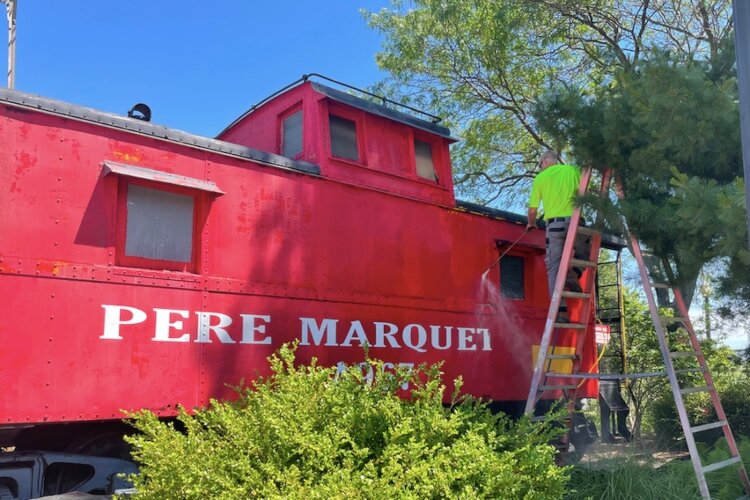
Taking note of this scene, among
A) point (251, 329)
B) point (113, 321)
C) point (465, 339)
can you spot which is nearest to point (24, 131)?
point (113, 321)

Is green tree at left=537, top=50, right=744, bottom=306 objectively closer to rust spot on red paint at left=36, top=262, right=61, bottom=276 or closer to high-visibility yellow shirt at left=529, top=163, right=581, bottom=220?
high-visibility yellow shirt at left=529, top=163, right=581, bottom=220

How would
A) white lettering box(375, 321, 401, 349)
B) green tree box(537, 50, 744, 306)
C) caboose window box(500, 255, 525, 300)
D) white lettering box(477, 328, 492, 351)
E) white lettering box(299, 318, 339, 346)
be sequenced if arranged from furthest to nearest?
1. caboose window box(500, 255, 525, 300)
2. white lettering box(477, 328, 492, 351)
3. white lettering box(375, 321, 401, 349)
4. white lettering box(299, 318, 339, 346)
5. green tree box(537, 50, 744, 306)

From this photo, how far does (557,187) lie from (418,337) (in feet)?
6.17

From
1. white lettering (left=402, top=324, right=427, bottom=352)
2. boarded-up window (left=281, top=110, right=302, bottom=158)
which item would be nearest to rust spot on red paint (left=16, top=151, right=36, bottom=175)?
boarded-up window (left=281, top=110, right=302, bottom=158)

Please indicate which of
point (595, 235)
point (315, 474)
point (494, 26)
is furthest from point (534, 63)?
point (315, 474)

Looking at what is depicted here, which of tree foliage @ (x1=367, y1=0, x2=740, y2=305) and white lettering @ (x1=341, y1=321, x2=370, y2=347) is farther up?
tree foliage @ (x1=367, y1=0, x2=740, y2=305)

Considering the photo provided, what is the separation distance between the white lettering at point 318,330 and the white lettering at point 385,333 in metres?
0.42

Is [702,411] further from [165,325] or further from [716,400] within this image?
[165,325]

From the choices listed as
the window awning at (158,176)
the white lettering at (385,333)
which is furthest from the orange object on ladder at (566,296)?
the window awning at (158,176)

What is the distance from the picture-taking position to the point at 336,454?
2.71m

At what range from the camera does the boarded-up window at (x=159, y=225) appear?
4438mm

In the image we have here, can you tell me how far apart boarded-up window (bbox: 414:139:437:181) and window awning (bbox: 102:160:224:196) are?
232 centimetres

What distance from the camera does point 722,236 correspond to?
3438mm

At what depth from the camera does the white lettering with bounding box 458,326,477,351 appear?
6.05 metres
